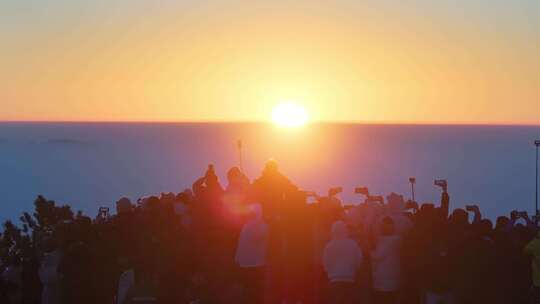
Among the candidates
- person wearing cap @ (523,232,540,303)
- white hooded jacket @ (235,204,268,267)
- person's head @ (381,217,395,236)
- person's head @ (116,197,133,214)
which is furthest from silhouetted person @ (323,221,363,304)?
person's head @ (116,197,133,214)

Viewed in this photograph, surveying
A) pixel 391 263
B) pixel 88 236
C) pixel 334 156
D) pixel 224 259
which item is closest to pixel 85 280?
pixel 88 236

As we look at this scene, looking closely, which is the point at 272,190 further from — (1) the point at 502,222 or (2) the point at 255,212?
(1) the point at 502,222

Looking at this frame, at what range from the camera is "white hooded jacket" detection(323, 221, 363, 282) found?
34.2 ft

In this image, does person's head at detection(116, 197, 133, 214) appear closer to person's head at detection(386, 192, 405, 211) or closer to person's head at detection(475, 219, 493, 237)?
person's head at detection(386, 192, 405, 211)

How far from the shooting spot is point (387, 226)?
418 inches

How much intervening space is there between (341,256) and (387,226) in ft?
2.31

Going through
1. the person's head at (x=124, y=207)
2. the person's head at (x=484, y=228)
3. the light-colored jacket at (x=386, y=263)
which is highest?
the person's head at (x=124, y=207)

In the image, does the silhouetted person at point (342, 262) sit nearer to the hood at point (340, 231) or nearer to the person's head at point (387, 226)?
the hood at point (340, 231)

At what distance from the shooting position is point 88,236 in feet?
38.2

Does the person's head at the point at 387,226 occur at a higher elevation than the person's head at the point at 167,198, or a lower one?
lower

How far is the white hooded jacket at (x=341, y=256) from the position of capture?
10414 mm

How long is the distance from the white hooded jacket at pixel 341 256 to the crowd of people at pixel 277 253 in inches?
0.5

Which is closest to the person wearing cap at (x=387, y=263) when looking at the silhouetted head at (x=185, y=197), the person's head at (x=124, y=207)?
the silhouetted head at (x=185, y=197)

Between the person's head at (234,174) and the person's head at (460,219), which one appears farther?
the person's head at (234,174)
